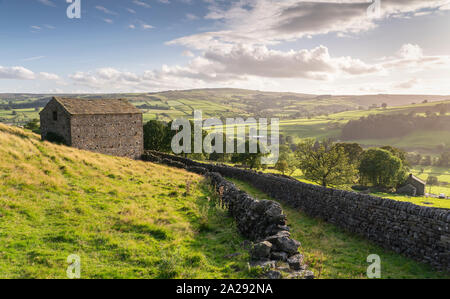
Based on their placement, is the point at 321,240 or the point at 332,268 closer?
the point at 332,268

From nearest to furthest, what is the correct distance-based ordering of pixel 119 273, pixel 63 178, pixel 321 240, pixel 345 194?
pixel 119 273 < pixel 321 240 < pixel 345 194 < pixel 63 178

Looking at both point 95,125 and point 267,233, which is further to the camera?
point 95,125

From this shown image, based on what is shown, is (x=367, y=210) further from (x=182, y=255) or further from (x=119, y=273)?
(x=119, y=273)

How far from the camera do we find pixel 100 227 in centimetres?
1063

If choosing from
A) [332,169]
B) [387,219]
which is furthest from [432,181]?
[387,219]

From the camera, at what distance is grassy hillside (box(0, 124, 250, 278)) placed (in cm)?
782

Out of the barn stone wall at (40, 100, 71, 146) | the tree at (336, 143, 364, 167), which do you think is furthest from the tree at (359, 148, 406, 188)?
the barn stone wall at (40, 100, 71, 146)

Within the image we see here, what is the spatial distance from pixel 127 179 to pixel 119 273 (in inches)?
533

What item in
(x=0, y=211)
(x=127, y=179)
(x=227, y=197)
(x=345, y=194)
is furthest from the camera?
(x=127, y=179)

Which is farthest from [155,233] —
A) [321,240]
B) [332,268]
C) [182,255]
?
[321,240]

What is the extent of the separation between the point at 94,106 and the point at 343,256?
41628 millimetres

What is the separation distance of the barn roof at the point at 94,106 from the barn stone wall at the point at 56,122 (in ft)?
3.24

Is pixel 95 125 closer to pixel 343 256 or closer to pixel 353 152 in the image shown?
pixel 343 256
